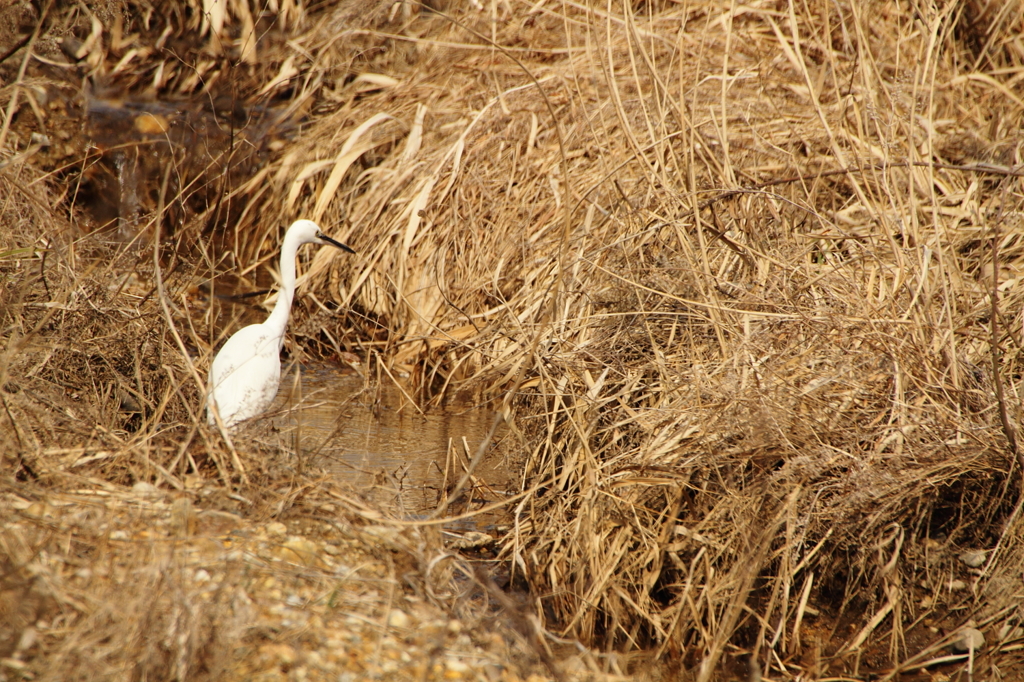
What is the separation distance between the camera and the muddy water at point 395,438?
3945mm

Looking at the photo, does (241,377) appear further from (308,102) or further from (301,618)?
(308,102)

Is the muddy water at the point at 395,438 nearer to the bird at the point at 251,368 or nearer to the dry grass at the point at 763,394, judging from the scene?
the bird at the point at 251,368

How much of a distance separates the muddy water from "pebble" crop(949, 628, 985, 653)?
68.1 inches

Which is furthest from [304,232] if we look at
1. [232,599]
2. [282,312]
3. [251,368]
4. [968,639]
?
[968,639]

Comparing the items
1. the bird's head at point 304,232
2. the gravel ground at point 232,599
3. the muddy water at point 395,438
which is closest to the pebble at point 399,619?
the gravel ground at point 232,599

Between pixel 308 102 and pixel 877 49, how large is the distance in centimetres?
427

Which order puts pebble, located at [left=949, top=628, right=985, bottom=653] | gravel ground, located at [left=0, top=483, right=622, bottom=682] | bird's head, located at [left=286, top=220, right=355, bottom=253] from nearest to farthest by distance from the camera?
1. gravel ground, located at [left=0, top=483, right=622, bottom=682]
2. pebble, located at [left=949, top=628, right=985, bottom=653]
3. bird's head, located at [left=286, top=220, right=355, bottom=253]

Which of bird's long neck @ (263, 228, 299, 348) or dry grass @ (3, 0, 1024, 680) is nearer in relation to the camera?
dry grass @ (3, 0, 1024, 680)

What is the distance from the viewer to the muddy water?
3.95 m

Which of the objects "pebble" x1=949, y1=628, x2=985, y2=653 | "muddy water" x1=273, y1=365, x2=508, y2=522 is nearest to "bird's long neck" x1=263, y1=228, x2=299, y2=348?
"muddy water" x1=273, y1=365, x2=508, y2=522

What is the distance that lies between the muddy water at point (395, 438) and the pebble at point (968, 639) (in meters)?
1.73

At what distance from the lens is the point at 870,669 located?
3152 millimetres

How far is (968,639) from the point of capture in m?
3.04

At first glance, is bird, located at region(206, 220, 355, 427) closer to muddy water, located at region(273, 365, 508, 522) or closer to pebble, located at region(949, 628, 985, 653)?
muddy water, located at region(273, 365, 508, 522)
